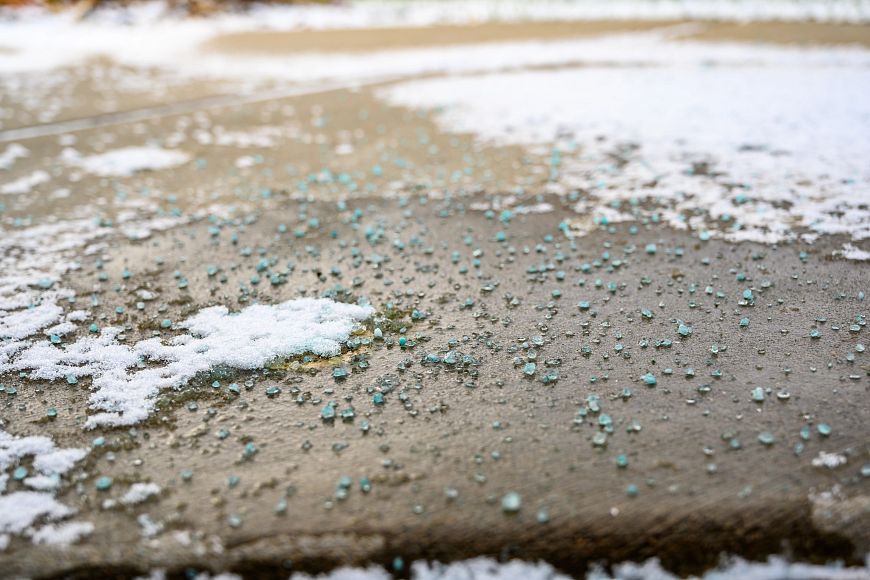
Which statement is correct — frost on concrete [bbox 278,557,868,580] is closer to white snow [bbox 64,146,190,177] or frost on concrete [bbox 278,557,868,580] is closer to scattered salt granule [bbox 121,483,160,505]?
scattered salt granule [bbox 121,483,160,505]

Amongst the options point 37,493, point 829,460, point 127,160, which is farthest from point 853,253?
point 127,160

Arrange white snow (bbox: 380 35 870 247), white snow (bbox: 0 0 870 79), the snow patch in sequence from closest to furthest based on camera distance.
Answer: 1. white snow (bbox: 380 35 870 247)
2. the snow patch
3. white snow (bbox: 0 0 870 79)

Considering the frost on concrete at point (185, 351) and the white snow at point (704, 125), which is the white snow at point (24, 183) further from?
the white snow at point (704, 125)

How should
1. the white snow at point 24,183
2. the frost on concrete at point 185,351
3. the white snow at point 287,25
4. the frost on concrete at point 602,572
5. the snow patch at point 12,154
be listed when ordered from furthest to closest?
the white snow at point 287,25 → the snow patch at point 12,154 → the white snow at point 24,183 → the frost on concrete at point 185,351 → the frost on concrete at point 602,572

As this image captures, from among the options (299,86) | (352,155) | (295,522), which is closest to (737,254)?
(295,522)

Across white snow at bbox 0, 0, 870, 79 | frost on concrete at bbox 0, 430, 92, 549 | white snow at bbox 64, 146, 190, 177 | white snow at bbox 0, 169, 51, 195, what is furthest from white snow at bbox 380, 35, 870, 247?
white snow at bbox 0, 169, 51, 195

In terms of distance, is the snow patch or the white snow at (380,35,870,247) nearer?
A: the white snow at (380,35,870,247)

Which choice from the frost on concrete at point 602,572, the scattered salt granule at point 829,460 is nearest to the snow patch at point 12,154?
the frost on concrete at point 602,572
